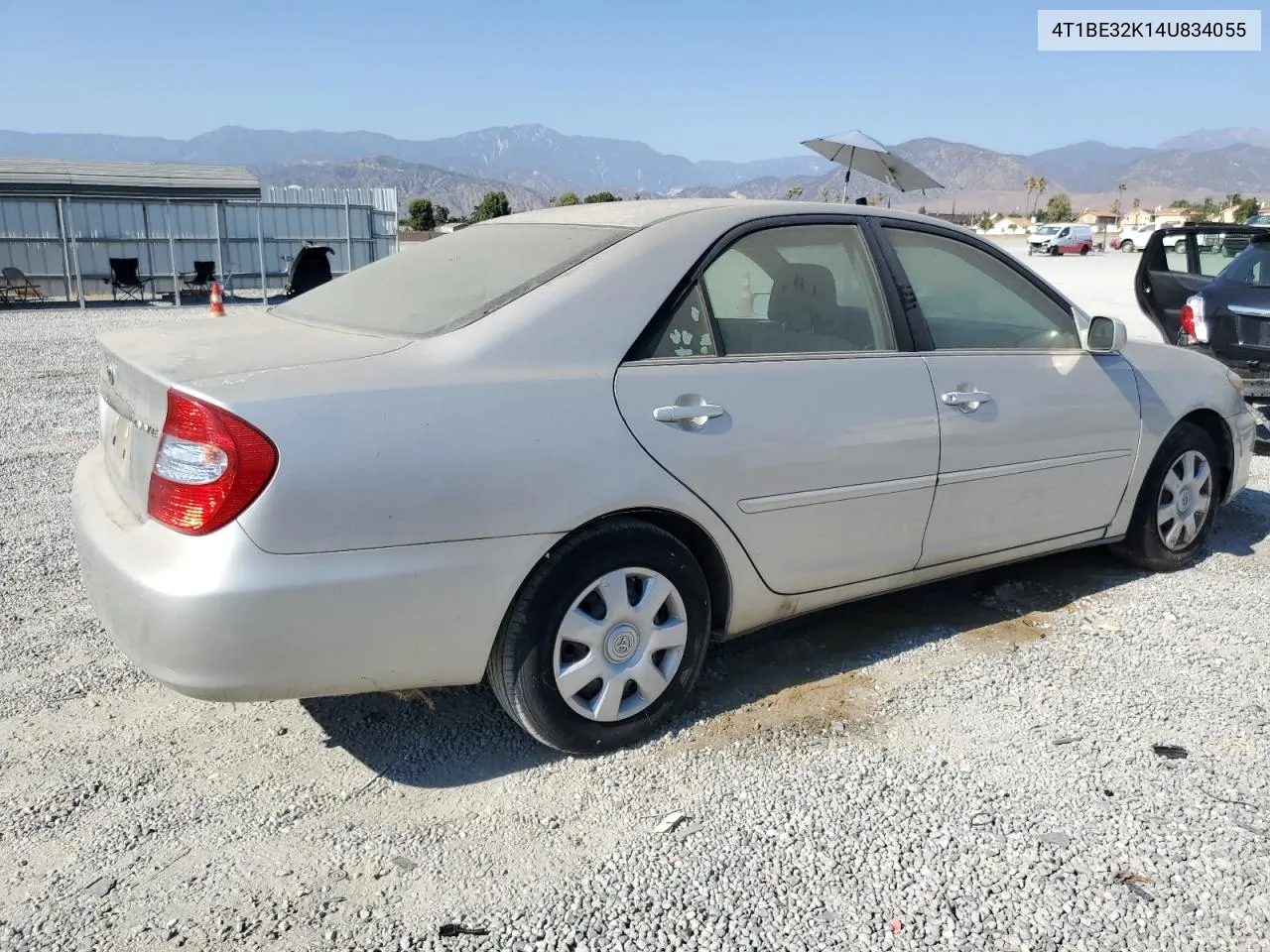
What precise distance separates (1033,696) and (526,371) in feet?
6.86

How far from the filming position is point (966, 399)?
3.71 meters

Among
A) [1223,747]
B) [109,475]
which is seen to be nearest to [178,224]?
[109,475]

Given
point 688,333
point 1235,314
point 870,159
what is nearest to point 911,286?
point 688,333

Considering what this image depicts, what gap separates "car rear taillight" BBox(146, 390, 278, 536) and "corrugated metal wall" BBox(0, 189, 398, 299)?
61.5 ft

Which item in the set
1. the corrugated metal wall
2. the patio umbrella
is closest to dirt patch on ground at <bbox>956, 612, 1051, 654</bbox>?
the patio umbrella

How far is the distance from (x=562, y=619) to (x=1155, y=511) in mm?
3066

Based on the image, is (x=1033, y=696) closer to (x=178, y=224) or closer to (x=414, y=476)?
(x=414, y=476)

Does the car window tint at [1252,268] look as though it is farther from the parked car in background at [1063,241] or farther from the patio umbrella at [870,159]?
the parked car in background at [1063,241]

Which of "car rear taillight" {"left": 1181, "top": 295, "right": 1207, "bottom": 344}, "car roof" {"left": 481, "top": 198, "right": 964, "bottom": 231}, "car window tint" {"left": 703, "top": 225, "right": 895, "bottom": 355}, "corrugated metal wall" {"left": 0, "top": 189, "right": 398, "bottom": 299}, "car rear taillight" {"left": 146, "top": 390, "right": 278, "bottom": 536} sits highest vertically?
"car roof" {"left": 481, "top": 198, "right": 964, "bottom": 231}

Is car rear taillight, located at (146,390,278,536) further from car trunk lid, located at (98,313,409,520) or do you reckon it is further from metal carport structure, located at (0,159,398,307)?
metal carport structure, located at (0,159,398,307)

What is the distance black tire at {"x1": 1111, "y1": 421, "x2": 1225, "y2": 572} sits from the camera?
179 inches

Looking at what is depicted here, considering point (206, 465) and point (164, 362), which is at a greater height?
point (164, 362)

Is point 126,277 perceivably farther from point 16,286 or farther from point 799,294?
point 799,294

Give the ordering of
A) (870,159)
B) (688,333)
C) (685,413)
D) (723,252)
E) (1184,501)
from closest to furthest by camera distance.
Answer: (685,413)
(688,333)
(723,252)
(1184,501)
(870,159)
